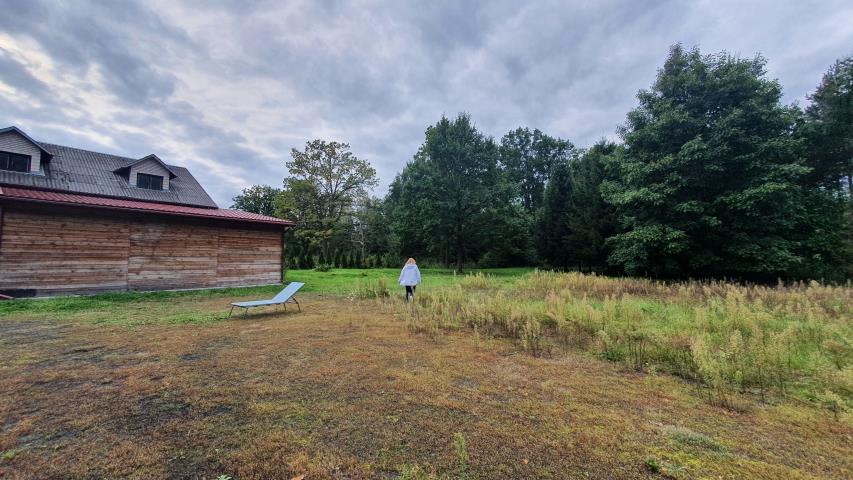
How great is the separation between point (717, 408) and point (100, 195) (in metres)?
20.8

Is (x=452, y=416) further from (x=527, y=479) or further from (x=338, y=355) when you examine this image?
(x=338, y=355)

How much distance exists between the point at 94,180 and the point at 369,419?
1967cm

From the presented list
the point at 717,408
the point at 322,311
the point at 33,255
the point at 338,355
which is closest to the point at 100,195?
the point at 33,255

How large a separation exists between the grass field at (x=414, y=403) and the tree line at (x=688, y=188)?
38.0 feet

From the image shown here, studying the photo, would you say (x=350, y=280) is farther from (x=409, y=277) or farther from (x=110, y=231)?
(x=110, y=231)

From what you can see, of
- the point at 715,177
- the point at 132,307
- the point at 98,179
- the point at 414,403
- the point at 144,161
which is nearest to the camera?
the point at 414,403

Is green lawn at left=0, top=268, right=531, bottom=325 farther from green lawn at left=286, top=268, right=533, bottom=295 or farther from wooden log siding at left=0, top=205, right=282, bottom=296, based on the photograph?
green lawn at left=286, top=268, right=533, bottom=295

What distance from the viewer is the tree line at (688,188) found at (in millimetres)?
15430

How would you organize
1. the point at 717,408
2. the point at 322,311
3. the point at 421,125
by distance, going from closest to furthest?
the point at 717,408 < the point at 322,311 < the point at 421,125

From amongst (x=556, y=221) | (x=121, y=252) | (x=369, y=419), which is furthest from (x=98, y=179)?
(x=556, y=221)

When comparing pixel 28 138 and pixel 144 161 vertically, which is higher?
pixel 28 138

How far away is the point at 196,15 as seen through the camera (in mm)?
9836

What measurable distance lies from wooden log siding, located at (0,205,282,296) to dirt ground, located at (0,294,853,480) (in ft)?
25.9

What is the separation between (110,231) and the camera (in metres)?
11.3
